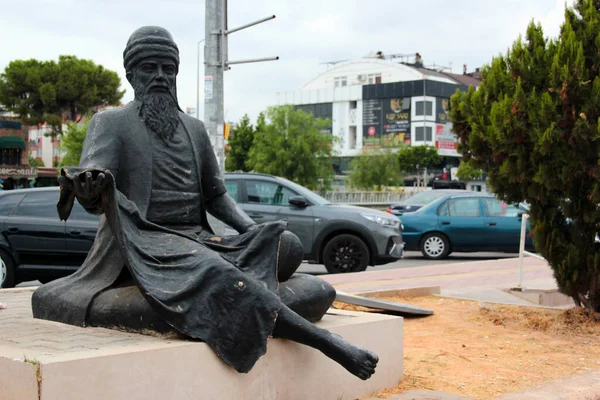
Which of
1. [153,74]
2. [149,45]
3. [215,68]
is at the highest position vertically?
[215,68]

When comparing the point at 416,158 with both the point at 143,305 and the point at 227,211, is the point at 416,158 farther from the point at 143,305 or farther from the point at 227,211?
the point at 143,305

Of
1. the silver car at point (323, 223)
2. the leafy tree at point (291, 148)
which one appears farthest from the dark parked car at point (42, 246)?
the leafy tree at point (291, 148)

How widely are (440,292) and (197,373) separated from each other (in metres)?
6.75

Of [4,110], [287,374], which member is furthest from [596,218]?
[4,110]

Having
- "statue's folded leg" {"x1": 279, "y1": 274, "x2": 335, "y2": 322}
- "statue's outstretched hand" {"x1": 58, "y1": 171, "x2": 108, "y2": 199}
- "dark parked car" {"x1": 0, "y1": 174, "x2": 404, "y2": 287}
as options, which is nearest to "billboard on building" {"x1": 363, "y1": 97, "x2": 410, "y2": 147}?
"dark parked car" {"x1": 0, "y1": 174, "x2": 404, "y2": 287}

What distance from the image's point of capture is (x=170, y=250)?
4.38 metres

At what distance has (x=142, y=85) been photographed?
477 centimetres

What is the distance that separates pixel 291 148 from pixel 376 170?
1412 cm

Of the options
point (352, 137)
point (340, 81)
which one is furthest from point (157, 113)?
point (340, 81)

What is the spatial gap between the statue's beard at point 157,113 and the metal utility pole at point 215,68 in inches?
332

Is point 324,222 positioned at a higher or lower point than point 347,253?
higher

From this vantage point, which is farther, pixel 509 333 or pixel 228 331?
pixel 509 333

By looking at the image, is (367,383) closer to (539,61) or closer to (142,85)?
(142,85)

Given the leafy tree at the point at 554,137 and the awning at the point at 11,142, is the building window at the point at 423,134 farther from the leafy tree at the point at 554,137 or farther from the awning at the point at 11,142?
the leafy tree at the point at 554,137
